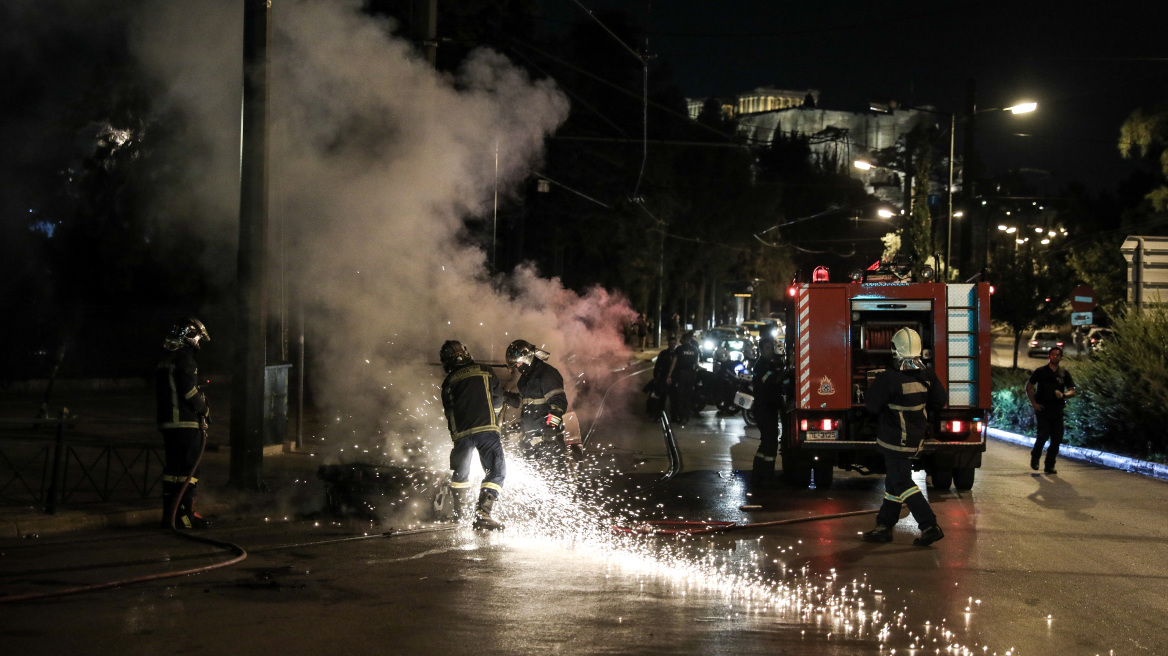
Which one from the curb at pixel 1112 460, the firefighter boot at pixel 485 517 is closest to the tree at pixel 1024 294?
the curb at pixel 1112 460

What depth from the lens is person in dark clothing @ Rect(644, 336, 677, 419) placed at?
1892 centimetres

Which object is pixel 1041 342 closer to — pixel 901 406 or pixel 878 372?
pixel 878 372

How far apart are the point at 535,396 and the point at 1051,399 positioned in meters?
6.92

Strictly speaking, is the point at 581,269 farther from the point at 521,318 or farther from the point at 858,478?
the point at 858,478

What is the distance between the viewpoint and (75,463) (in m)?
11.3

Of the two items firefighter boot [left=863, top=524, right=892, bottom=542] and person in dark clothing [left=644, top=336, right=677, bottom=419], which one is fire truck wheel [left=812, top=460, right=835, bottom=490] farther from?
person in dark clothing [left=644, top=336, right=677, bottom=419]

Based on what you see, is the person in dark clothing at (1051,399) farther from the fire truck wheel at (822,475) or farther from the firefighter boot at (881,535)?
the firefighter boot at (881,535)

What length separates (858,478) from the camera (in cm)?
1248

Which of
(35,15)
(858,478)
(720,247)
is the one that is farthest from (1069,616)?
(720,247)

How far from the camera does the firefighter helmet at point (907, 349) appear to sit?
8.50m

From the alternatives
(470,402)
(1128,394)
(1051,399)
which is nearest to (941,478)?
(1051,399)

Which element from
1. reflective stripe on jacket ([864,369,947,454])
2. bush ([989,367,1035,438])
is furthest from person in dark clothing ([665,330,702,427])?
reflective stripe on jacket ([864,369,947,454])

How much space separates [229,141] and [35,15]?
8.46ft

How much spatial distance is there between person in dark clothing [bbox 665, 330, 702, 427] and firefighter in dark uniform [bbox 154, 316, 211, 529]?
11.3 m
